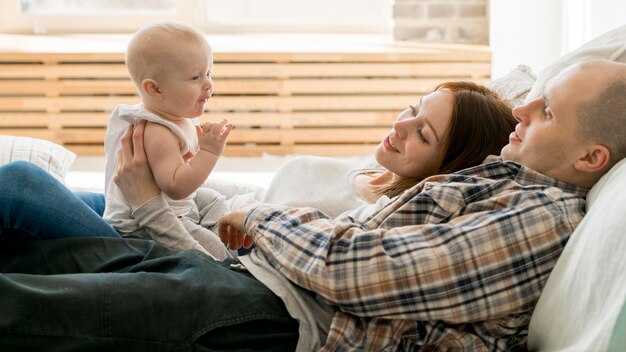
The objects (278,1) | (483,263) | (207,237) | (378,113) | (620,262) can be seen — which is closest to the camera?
(620,262)

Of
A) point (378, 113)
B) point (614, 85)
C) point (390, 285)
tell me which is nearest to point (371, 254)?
point (390, 285)

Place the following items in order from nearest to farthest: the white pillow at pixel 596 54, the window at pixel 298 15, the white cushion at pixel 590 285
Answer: the white cushion at pixel 590 285, the white pillow at pixel 596 54, the window at pixel 298 15

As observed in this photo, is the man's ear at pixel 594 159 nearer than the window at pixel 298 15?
Yes

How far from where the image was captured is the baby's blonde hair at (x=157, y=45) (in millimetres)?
1796

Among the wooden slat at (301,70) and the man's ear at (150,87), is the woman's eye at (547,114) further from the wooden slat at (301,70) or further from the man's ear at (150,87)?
the wooden slat at (301,70)

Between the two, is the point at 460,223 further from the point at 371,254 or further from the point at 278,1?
the point at 278,1

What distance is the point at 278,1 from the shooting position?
5078mm

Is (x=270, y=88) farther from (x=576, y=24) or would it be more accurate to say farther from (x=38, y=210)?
(x=38, y=210)

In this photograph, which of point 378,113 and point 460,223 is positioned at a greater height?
point 460,223

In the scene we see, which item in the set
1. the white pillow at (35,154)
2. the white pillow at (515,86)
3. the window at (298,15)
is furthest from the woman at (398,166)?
the window at (298,15)

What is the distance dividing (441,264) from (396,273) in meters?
0.07

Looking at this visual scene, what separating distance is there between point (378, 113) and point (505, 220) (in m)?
3.24

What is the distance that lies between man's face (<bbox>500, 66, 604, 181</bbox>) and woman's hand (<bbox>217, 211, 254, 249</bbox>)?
20.2 inches

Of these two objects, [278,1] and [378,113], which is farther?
[278,1]
